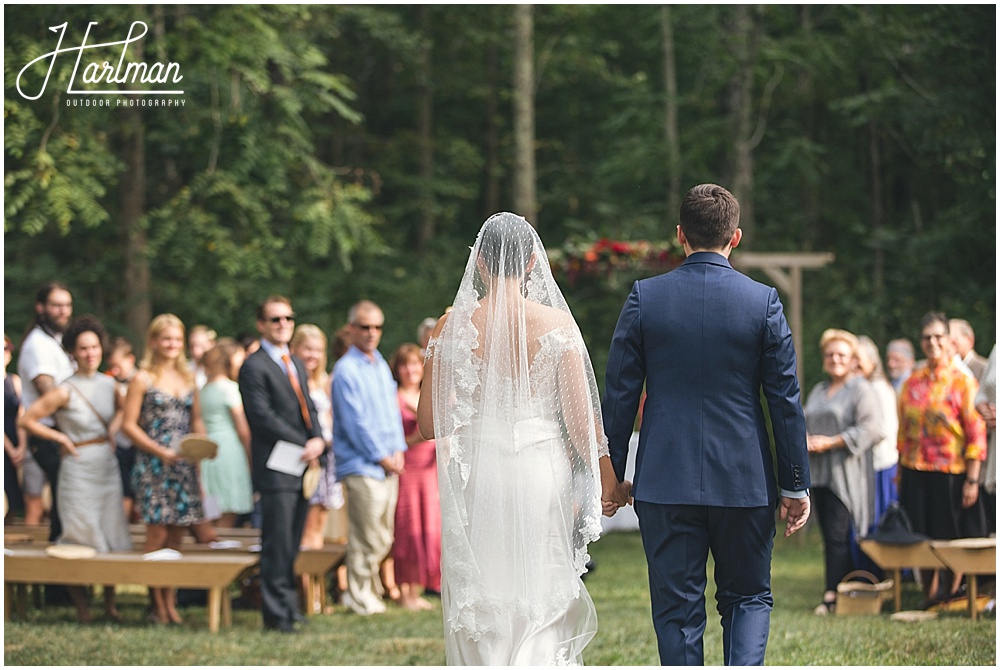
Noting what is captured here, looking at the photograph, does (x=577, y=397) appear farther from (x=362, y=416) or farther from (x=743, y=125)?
(x=743, y=125)

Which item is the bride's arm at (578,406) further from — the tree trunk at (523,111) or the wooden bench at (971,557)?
A: the tree trunk at (523,111)

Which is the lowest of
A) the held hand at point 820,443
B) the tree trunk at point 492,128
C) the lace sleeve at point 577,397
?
the held hand at point 820,443

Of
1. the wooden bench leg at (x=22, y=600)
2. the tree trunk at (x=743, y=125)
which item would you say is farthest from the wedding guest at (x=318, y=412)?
the tree trunk at (x=743, y=125)

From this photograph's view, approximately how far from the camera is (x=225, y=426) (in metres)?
8.66

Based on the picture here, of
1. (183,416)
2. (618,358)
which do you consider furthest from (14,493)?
→ (618,358)

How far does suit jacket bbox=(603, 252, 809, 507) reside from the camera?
429cm

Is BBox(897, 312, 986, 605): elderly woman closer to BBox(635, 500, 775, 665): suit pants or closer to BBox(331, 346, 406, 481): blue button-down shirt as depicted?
BBox(331, 346, 406, 481): blue button-down shirt

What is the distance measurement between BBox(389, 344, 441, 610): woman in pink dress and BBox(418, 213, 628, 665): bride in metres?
3.60

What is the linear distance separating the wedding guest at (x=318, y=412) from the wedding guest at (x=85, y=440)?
57.0 inches

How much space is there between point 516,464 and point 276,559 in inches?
113

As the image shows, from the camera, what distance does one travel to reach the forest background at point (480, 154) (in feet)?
38.0

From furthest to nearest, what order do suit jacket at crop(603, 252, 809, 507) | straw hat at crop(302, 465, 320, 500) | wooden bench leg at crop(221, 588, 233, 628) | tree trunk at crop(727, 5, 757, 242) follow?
tree trunk at crop(727, 5, 757, 242) < straw hat at crop(302, 465, 320, 500) < wooden bench leg at crop(221, 588, 233, 628) < suit jacket at crop(603, 252, 809, 507)

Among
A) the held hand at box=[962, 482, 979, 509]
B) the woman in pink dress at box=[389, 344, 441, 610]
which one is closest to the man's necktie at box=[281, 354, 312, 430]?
the woman in pink dress at box=[389, 344, 441, 610]

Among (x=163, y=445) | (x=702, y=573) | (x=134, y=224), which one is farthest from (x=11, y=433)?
(x=702, y=573)
